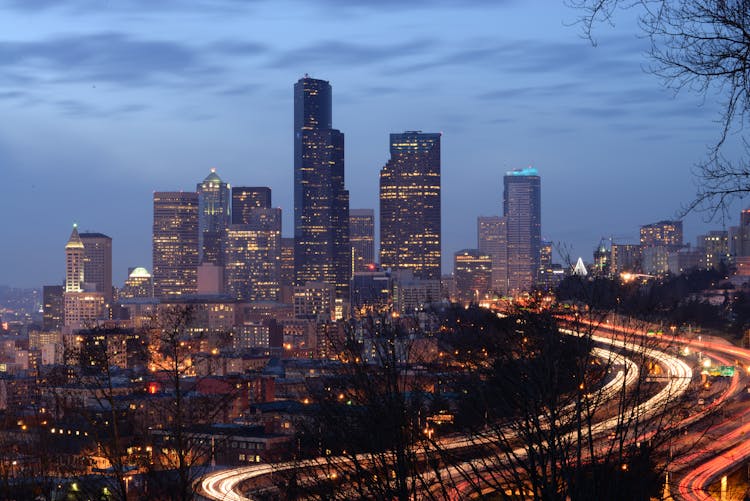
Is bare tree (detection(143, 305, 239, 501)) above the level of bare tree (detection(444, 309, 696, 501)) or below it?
below

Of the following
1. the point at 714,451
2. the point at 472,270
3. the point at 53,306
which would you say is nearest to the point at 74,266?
the point at 53,306

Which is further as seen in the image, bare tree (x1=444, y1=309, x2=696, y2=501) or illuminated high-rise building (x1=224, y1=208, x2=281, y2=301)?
illuminated high-rise building (x1=224, y1=208, x2=281, y2=301)

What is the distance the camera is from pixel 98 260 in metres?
189

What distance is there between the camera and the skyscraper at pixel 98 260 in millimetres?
186000

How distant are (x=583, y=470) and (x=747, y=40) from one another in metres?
3.22

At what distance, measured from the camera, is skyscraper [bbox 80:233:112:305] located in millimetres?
186000

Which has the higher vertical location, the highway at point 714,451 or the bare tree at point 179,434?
the bare tree at point 179,434

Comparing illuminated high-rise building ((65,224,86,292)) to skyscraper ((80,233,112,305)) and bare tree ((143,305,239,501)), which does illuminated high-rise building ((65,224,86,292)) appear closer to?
skyscraper ((80,233,112,305))

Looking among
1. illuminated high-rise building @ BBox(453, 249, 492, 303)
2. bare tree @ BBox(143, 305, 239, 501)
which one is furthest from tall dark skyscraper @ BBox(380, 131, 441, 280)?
bare tree @ BBox(143, 305, 239, 501)

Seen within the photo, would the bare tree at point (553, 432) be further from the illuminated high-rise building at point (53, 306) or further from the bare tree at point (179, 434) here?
the illuminated high-rise building at point (53, 306)

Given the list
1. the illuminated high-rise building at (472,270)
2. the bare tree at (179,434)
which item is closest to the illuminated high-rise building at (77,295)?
the illuminated high-rise building at (472,270)

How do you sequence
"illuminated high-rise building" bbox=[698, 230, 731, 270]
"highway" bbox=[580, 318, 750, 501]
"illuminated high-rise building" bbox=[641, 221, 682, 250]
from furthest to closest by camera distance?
"illuminated high-rise building" bbox=[641, 221, 682, 250], "illuminated high-rise building" bbox=[698, 230, 731, 270], "highway" bbox=[580, 318, 750, 501]

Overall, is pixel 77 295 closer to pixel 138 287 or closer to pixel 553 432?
pixel 138 287

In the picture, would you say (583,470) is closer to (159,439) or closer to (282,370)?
(159,439)
